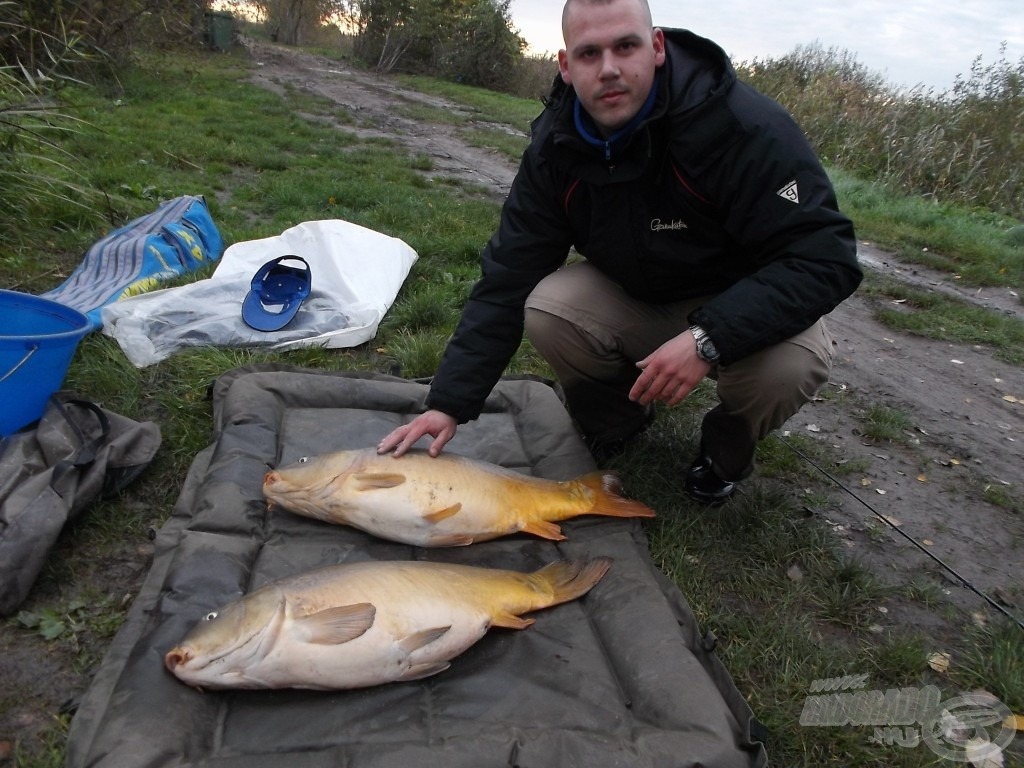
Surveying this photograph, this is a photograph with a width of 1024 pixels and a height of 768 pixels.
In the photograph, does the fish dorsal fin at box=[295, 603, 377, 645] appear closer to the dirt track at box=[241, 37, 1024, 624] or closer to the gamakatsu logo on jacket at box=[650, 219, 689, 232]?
the gamakatsu logo on jacket at box=[650, 219, 689, 232]

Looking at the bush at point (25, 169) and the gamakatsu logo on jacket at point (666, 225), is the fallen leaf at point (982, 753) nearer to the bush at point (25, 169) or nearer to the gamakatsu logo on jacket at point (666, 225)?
the gamakatsu logo on jacket at point (666, 225)

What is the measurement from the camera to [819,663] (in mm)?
2201

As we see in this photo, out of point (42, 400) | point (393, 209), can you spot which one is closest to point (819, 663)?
point (42, 400)

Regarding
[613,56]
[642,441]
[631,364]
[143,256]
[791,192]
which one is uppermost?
[613,56]

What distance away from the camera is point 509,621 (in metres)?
2.07

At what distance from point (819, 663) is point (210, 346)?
2904mm

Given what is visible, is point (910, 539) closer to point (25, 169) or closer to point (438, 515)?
point (438, 515)

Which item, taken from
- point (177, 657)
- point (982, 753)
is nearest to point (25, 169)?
point (177, 657)

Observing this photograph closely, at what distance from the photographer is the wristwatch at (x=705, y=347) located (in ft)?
7.36

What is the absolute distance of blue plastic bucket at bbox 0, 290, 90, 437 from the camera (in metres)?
2.52

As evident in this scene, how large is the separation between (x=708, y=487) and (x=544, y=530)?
29.7 inches

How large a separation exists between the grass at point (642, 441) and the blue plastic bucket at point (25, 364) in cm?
42

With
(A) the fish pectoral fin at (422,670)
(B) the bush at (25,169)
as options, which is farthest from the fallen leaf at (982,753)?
(B) the bush at (25,169)

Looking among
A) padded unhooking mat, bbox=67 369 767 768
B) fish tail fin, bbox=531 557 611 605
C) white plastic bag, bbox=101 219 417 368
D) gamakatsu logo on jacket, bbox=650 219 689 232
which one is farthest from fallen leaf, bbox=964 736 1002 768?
white plastic bag, bbox=101 219 417 368
